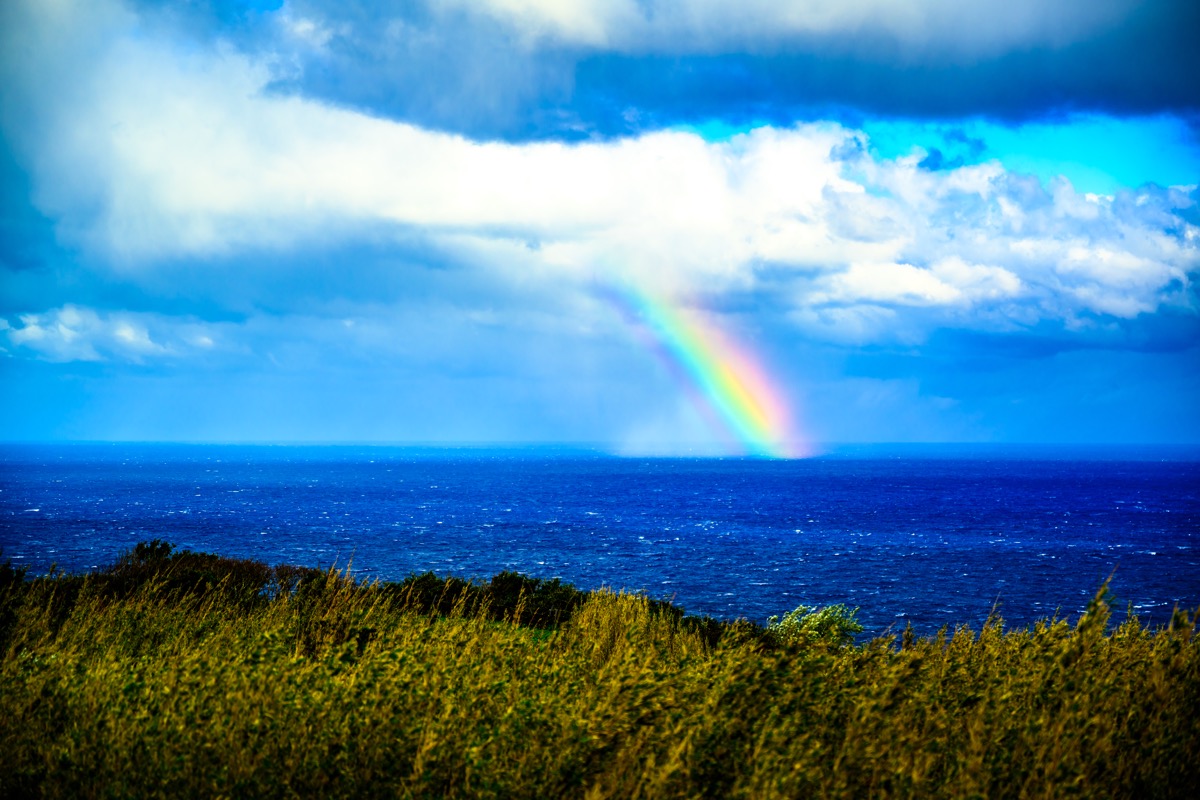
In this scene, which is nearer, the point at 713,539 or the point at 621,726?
the point at 621,726

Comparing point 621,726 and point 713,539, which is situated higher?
point 621,726

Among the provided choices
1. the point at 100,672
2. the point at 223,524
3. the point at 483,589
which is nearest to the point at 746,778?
the point at 100,672

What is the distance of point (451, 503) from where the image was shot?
126812 mm

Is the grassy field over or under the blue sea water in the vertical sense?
over

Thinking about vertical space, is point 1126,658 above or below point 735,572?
above

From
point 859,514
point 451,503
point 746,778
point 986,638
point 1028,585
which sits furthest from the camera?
point 451,503

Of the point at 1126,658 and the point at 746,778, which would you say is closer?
the point at 746,778

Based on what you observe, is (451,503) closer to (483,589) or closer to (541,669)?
(483,589)

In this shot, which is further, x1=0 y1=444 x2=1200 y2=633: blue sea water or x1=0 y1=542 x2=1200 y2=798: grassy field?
x1=0 y1=444 x2=1200 y2=633: blue sea water

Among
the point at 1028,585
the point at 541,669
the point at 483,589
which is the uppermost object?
the point at 541,669

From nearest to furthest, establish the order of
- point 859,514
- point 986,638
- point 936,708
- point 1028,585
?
point 936,708 → point 986,638 → point 1028,585 → point 859,514

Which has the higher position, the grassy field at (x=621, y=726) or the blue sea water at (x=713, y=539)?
the grassy field at (x=621, y=726)

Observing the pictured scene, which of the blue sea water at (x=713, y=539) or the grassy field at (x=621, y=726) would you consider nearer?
the grassy field at (x=621, y=726)

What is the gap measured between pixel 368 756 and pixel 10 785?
2282mm
